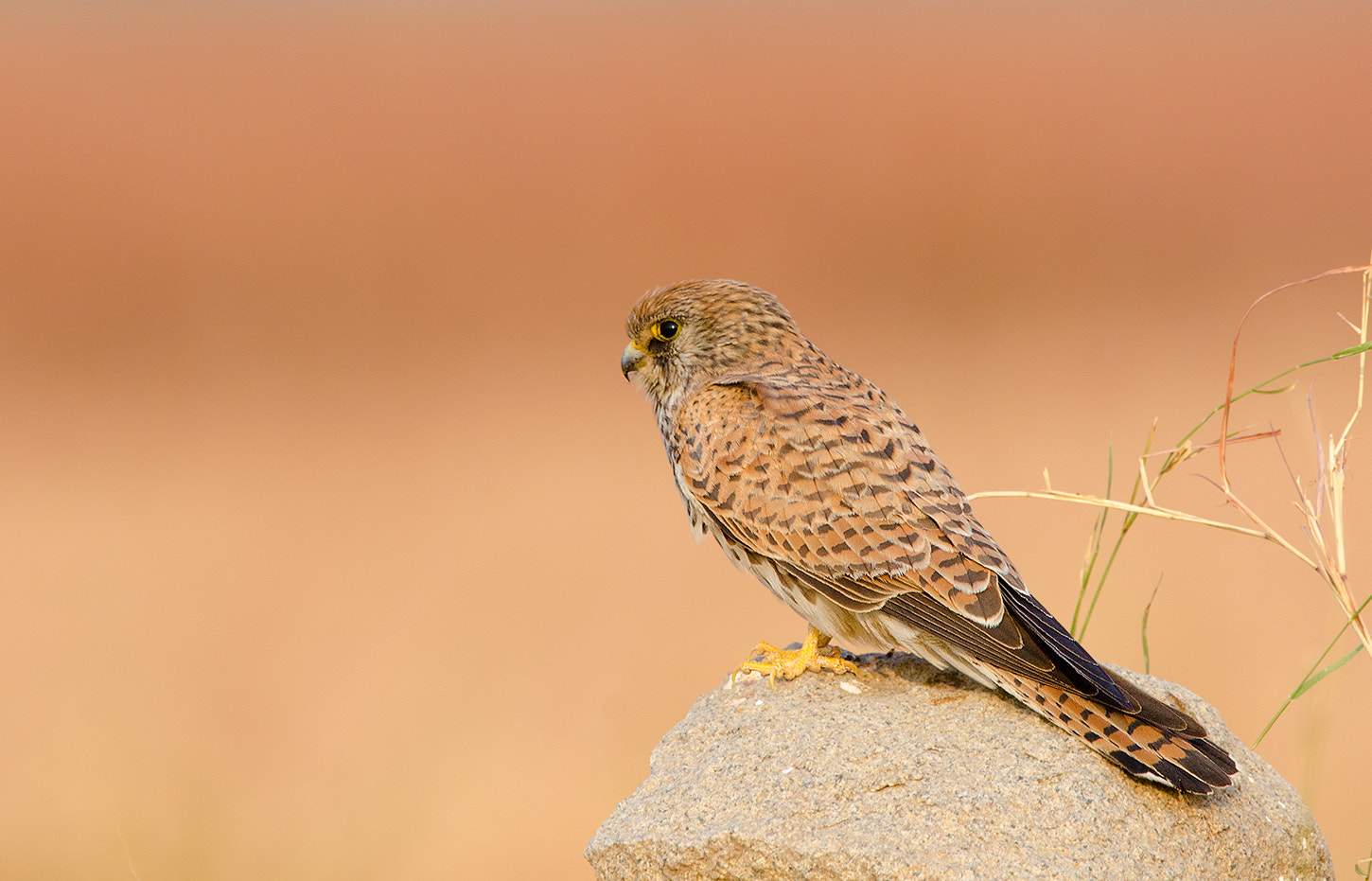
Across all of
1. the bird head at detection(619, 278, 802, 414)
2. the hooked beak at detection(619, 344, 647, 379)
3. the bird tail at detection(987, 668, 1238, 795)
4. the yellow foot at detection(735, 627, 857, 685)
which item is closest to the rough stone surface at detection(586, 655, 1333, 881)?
the bird tail at detection(987, 668, 1238, 795)

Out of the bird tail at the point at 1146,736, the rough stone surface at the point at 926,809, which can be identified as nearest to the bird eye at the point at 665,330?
the rough stone surface at the point at 926,809

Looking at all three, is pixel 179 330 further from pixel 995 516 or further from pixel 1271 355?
pixel 1271 355

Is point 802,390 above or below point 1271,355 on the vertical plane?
above

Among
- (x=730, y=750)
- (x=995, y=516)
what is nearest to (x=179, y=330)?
(x=995, y=516)

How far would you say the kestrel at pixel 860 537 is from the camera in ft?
8.86

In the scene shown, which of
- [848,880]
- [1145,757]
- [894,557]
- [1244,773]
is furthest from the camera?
[894,557]

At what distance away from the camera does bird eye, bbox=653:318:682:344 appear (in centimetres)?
391

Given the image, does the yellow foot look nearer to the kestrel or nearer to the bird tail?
the kestrel

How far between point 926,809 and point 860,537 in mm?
769

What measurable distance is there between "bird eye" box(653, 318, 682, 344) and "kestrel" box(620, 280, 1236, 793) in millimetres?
70

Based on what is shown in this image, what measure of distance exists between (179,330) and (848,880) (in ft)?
28.6

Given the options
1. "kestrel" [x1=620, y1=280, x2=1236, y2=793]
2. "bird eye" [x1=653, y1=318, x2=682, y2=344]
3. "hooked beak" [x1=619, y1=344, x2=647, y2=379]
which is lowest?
"kestrel" [x1=620, y1=280, x2=1236, y2=793]

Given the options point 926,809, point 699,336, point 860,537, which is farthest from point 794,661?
point 699,336

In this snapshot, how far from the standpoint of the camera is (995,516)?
7613 mm
